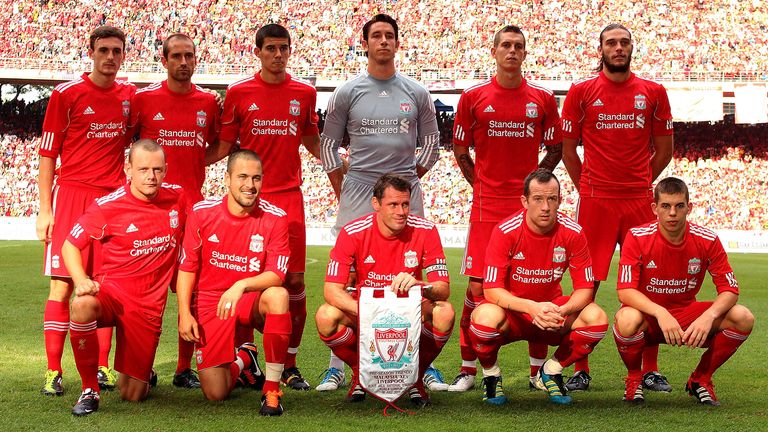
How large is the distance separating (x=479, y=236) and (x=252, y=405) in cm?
212

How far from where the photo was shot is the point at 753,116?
90.8 ft

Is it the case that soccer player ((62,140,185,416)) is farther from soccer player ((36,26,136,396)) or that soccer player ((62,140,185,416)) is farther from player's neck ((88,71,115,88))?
player's neck ((88,71,115,88))

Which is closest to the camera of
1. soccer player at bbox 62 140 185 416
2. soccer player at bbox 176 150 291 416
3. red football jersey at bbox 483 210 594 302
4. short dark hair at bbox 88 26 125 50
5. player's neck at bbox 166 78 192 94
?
soccer player at bbox 176 150 291 416

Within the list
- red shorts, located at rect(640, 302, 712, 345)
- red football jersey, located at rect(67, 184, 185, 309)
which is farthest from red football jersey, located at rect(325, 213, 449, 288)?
red shorts, located at rect(640, 302, 712, 345)

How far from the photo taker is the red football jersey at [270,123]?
6195 mm

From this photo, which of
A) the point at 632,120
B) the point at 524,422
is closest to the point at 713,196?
the point at 632,120

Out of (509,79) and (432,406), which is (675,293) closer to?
(432,406)

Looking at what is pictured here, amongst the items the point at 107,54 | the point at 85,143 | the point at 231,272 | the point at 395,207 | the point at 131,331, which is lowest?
the point at 131,331

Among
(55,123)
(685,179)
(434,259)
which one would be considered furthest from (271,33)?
(685,179)

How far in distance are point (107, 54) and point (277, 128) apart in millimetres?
1178

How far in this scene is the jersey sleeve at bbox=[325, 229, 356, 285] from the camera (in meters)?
5.29

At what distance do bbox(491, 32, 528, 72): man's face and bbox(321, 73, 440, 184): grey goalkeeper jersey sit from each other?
0.58 meters

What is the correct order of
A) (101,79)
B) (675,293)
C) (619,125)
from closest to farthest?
(675,293), (101,79), (619,125)

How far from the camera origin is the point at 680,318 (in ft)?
17.5
